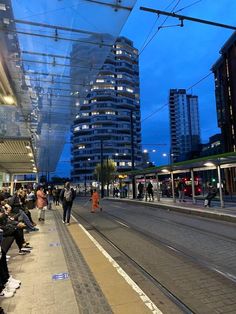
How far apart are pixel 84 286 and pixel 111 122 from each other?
419ft

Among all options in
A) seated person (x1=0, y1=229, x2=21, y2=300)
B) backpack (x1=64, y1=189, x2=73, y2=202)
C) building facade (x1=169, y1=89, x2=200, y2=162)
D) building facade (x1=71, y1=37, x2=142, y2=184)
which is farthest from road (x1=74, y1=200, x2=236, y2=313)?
building facade (x1=71, y1=37, x2=142, y2=184)

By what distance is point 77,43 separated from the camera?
365 inches

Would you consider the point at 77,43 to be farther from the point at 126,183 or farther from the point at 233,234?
the point at 126,183

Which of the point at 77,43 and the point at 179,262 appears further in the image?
the point at 77,43

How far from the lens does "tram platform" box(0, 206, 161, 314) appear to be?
492 centimetres

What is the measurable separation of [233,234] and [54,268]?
7122 millimetres

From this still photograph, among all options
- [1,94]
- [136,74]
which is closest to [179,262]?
[1,94]

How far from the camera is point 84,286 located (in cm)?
588

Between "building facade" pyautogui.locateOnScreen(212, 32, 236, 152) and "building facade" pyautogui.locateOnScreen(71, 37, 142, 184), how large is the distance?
6620cm

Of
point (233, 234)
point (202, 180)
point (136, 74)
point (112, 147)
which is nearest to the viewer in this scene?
point (233, 234)

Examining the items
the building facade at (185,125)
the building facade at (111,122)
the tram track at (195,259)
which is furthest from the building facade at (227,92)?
the building facade at (111,122)

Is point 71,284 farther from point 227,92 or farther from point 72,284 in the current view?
point 227,92

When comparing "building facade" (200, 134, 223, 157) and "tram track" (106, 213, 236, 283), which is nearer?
"tram track" (106, 213, 236, 283)

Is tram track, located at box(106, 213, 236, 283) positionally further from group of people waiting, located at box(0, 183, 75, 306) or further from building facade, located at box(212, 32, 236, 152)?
building facade, located at box(212, 32, 236, 152)
